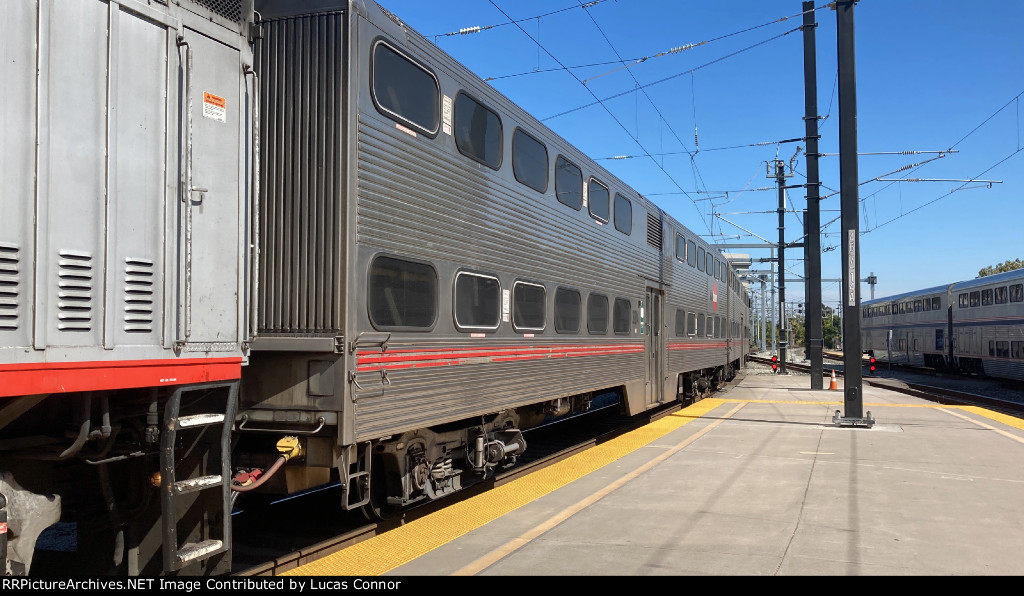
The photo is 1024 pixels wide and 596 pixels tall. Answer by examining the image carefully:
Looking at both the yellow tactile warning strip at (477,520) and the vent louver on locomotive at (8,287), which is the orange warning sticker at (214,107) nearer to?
the vent louver on locomotive at (8,287)

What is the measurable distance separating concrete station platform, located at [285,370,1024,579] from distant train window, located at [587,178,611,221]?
3.28 meters

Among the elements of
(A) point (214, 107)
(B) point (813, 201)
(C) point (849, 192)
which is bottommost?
(A) point (214, 107)

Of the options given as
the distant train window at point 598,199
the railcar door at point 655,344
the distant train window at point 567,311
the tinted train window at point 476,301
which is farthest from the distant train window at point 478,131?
the railcar door at point 655,344

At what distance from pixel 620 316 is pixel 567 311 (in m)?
2.42

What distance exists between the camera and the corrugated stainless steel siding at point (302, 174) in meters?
5.18

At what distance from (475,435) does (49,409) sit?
4.16 meters

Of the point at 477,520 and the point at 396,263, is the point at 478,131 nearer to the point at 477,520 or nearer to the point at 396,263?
the point at 396,263

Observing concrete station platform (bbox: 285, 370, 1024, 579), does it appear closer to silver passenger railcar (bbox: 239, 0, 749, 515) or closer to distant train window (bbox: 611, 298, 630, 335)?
silver passenger railcar (bbox: 239, 0, 749, 515)

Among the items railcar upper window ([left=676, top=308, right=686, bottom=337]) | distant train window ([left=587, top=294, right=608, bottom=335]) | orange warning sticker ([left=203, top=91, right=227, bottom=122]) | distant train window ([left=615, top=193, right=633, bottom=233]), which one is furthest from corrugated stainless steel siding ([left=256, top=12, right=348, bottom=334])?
railcar upper window ([left=676, top=308, right=686, bottom=337])

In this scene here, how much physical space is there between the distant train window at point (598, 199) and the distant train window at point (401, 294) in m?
4.58

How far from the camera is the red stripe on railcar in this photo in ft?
11.0

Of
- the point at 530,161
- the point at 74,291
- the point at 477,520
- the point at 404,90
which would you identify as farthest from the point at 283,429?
the point at 530,161

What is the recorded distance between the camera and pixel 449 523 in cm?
641
